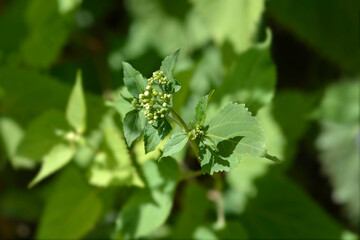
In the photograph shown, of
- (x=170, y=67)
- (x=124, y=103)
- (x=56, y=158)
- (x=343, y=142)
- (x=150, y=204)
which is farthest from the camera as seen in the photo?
(x=343, y=142)

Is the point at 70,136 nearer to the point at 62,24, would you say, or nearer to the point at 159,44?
the point at 62,24

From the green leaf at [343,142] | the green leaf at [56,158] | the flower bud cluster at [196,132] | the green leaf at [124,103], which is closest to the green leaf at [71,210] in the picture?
the green leaf at [56,158]

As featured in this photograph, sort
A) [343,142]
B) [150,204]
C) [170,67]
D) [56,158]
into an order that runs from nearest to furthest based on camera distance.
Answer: [170,67] < [150,204] < [56,158] < [343,142]

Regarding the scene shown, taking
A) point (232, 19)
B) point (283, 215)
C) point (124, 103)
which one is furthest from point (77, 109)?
point (283, 215)

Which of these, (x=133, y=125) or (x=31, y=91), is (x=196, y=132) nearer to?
(x=133, y=125)

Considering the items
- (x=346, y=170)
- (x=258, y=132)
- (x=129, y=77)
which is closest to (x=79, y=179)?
(x=129, y=77)

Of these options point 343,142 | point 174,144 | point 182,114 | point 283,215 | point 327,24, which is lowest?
point 174,144

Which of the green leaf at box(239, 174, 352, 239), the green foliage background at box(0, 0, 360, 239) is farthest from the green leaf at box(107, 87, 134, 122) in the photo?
the green leaf at box(239, 174, 352, 239)
